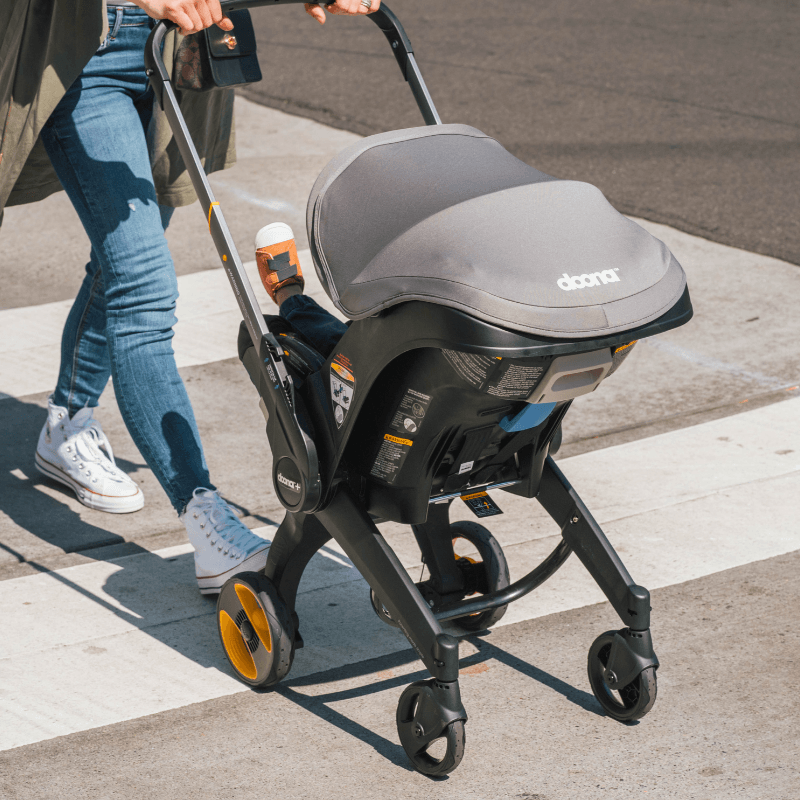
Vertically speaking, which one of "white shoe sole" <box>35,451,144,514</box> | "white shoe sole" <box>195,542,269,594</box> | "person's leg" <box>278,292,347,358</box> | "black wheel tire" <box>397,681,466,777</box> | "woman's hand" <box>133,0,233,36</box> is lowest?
"white shoe sole" <box>35,451,144,514</box>

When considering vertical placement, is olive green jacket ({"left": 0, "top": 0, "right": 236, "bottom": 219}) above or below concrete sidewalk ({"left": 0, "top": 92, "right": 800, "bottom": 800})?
above

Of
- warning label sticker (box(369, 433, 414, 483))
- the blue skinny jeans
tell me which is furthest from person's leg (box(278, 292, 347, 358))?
the blue skinny jeans

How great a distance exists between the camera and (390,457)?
248 cm

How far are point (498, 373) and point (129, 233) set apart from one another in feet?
4.36

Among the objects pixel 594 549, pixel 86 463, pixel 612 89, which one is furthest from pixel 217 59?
pixel 612 89

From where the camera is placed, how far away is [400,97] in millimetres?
8961

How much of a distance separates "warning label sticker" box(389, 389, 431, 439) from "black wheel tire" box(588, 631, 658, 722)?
0.68 m

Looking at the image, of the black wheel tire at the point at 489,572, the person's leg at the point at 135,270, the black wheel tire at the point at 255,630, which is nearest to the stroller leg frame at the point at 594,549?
the black wheel tire at the point at 489,572

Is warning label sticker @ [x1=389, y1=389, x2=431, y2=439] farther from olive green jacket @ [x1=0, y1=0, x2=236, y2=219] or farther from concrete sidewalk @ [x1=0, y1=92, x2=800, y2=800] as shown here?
olive green jacket @ [x1=0, y1=0, x2=236, y2=219]

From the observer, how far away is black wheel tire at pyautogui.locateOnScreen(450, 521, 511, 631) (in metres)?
2.94

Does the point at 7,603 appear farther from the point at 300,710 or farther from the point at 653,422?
the point at 653,422

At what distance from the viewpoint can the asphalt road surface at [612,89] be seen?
22.7ft

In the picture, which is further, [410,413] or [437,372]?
[410,413]

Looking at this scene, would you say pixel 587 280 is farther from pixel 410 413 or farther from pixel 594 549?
pixel 594 549
